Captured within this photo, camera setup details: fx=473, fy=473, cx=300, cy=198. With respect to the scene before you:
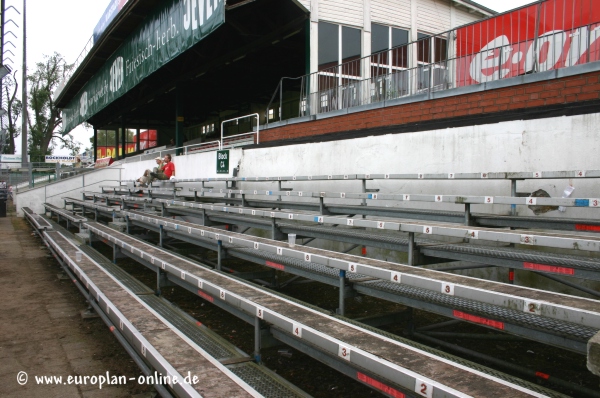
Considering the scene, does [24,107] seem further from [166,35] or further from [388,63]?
[388,63]

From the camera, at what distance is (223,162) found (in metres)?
11.0

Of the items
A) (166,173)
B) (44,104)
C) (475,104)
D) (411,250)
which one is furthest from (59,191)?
(44,104)

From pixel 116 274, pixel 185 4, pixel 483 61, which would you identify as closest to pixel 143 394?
pixel 116 274

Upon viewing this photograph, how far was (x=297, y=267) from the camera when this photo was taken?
4.34 meters

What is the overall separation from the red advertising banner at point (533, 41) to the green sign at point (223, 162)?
5.50 meters

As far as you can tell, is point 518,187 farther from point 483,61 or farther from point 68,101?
point 68,101

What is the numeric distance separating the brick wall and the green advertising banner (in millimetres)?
4001

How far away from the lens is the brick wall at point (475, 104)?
5.40m

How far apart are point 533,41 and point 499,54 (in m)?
0.45

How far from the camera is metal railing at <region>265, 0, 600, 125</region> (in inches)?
234

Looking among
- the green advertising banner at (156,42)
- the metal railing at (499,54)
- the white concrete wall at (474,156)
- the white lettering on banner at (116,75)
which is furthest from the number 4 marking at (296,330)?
the white lettering on banner at (116,75)

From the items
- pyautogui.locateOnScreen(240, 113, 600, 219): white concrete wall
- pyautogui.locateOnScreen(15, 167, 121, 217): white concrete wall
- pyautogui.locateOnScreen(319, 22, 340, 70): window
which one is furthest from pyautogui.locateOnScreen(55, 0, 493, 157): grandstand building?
pyautogui.locateOnScreen(15, 167, 121, 217): white concrete wall

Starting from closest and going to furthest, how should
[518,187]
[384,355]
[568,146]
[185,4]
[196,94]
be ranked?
1. [384,355]
2. [568,146]
3. [518,187]
4. [185,4]
5. [196,94]

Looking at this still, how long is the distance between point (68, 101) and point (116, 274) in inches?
1145
